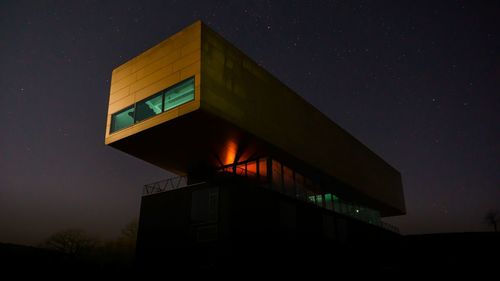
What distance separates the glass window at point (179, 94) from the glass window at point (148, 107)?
0.58 metres

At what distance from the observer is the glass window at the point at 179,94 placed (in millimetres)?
20500

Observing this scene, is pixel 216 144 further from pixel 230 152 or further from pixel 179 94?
pixel 179 94

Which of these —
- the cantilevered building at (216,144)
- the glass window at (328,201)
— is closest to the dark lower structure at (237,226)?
the cantilevered building at (216,144)

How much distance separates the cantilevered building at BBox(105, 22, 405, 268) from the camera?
20.9m

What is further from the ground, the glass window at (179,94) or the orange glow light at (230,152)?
the glass window at (179,94)

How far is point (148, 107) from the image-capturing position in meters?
22.4

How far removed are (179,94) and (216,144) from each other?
4.04 meters

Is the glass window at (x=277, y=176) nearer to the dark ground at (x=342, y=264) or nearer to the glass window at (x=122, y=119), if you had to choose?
the dark ground at (x=342, y=264)

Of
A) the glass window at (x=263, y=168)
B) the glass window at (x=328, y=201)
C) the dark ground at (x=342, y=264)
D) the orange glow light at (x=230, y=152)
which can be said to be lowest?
the dark ground at (x=342, y=264)

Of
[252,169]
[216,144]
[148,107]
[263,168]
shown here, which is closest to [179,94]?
[148,107]

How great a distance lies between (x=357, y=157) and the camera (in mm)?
36406

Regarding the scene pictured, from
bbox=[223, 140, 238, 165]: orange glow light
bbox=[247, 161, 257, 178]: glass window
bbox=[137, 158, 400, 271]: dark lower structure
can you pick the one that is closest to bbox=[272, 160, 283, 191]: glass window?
bbox=[137, 158, 400, 271]: dark lower structure

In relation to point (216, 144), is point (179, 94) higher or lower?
higher

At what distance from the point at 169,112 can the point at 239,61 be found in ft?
18.0
